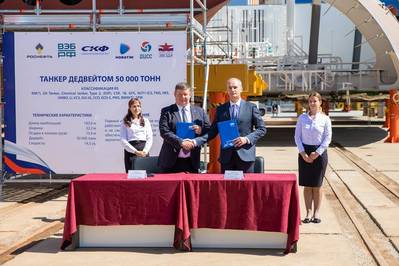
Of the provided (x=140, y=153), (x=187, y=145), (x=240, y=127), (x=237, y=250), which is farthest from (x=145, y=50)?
(x=237, y=250)

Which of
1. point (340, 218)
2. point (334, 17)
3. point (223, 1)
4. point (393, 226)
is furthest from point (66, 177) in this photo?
point (334, 17)

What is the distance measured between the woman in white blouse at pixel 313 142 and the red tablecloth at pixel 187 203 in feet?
4.71

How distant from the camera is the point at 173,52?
10.1m

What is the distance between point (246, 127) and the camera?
711 cm

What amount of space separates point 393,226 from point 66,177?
701 centimetres

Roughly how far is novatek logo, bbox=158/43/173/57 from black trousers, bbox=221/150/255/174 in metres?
3.42

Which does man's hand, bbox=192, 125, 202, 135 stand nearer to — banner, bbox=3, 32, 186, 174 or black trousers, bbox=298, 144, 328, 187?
black trousers, bbox=298, 144, 328, 187

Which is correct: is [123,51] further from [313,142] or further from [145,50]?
[313,142]

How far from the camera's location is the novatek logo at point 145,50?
10125 millimetres

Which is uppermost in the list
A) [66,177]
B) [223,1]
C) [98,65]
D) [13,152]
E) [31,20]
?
[223,1]

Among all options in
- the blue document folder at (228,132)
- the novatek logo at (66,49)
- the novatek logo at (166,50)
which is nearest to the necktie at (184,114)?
the blue document folder at (228,132)

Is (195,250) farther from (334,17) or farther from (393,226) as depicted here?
(334,17)

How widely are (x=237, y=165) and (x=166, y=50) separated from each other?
3557 mm

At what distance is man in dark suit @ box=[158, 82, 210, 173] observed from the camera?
7211 millimetres
